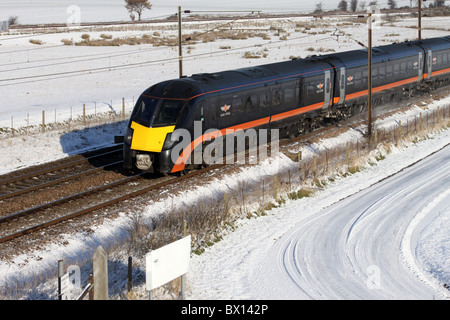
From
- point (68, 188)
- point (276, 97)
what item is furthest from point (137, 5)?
point (68, 188)

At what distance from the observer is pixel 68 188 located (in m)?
20.4

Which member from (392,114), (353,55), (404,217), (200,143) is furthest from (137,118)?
(392,114)

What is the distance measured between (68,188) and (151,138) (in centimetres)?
321

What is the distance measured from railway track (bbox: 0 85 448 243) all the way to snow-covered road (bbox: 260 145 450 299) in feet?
18.7

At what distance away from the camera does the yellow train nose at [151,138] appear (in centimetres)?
2006

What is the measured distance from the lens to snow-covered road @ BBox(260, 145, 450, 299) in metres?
12.9

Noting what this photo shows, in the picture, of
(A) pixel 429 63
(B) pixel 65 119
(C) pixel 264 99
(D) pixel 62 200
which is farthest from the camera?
(A) pixel 429 63

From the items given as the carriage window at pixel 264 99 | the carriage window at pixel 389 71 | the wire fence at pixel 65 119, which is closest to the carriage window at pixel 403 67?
the carriage window at pixel 389 71

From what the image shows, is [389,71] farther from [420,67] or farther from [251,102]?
[251,102]

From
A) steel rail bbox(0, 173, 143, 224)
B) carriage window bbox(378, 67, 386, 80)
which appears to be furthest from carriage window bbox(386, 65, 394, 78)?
steel rail bbox(0, 173, 143, 224)

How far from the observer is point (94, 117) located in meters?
32.0

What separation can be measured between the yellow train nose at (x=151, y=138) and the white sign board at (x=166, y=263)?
31.0 ft
